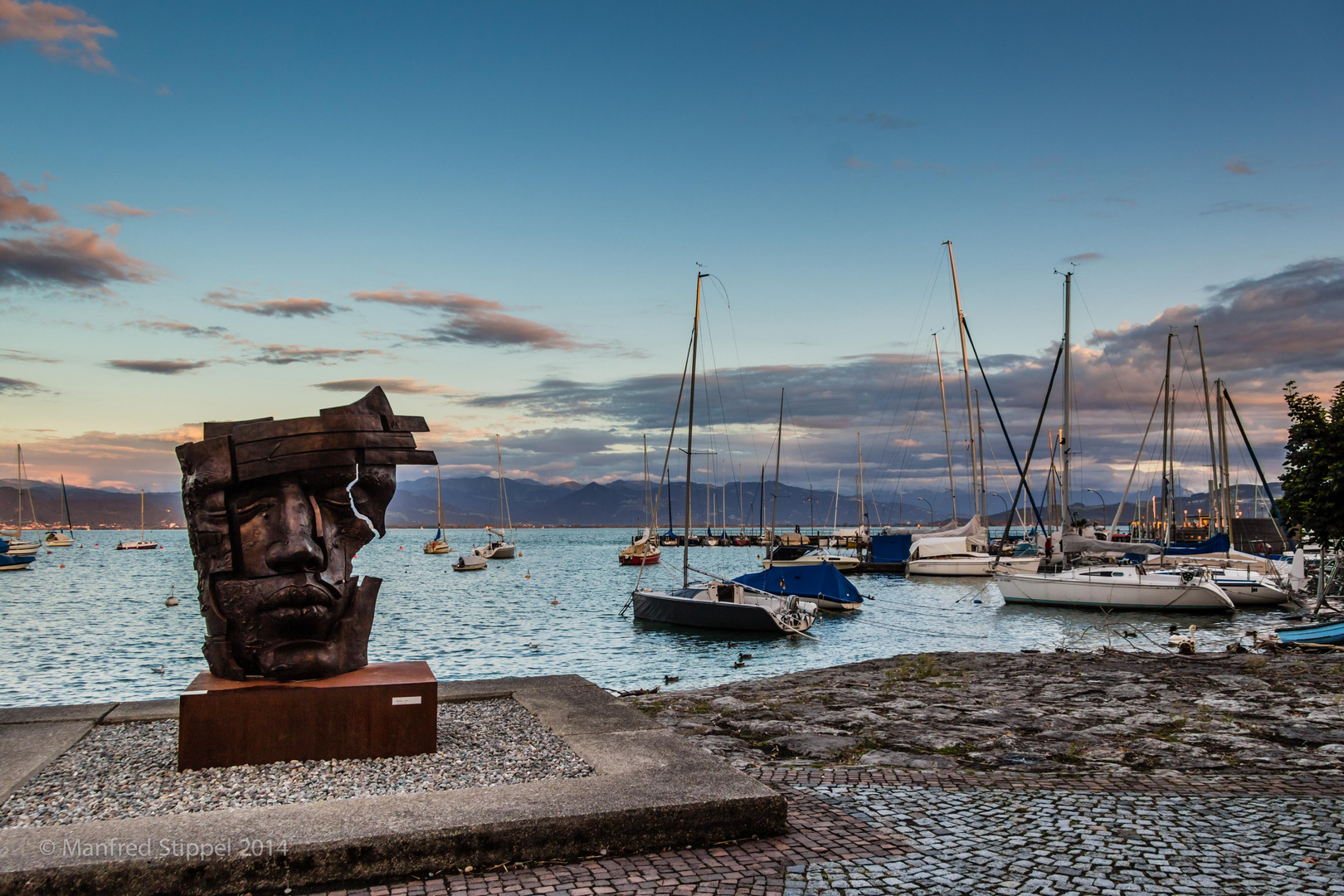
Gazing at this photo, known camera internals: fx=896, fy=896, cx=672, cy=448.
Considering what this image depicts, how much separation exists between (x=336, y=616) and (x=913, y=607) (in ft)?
113

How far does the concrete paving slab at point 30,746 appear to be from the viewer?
6539 mm

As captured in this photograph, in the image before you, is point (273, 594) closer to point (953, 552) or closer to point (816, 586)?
point (816, 586)

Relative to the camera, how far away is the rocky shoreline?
8258 mm

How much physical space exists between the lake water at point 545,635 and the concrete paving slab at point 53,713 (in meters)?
10.7

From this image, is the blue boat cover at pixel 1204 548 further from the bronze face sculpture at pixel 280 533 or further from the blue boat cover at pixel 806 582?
the bronze face sculpture at pixel 280 533

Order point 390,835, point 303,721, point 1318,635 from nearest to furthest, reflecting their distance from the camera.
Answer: point 390,835 → point 303,721 → point 1318,635

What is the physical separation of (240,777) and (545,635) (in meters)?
24.3

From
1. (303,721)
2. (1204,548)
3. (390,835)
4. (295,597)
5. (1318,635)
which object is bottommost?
(1318,635)

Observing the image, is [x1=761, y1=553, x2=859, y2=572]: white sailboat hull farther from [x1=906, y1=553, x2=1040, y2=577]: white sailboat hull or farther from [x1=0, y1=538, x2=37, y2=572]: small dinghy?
[x1=0, y1=538, x2=37, y2=572]: small dinghy

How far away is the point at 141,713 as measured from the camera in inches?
347

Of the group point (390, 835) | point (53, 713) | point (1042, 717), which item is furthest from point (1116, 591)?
point (390, 835)

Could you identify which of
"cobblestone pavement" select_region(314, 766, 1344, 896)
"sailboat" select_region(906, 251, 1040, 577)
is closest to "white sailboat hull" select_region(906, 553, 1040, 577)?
"sailboat" select_region(906, 251, 1040, 577)

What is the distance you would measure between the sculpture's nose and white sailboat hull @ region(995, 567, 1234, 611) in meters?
31.0

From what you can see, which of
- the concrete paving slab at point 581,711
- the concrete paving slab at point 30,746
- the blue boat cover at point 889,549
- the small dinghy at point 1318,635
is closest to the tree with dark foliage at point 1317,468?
the small dinghy at point 1318,635
